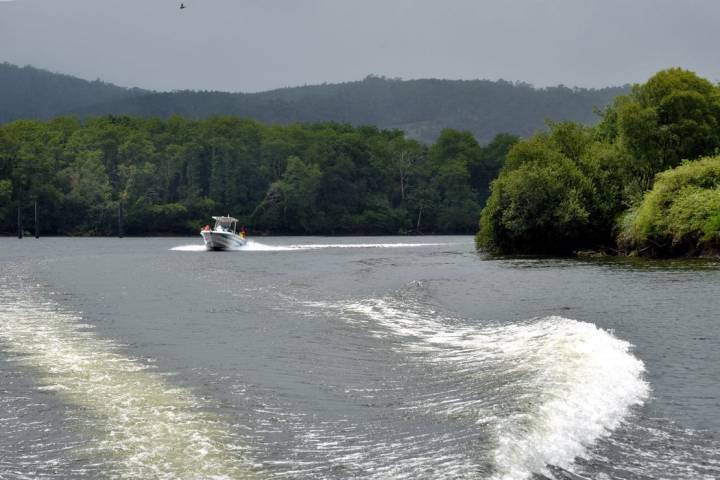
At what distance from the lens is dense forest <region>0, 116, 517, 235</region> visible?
13550 centimetres

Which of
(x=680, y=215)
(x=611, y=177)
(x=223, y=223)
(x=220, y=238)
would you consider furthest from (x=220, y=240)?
(x=680, y=215)

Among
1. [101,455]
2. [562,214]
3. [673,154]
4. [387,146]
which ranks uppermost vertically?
[387,146]

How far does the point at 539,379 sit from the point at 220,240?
214 feet

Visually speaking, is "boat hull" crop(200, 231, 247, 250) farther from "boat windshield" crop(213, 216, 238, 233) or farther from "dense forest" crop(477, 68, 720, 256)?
"dense forest" crop(477, 68, 720, 256)

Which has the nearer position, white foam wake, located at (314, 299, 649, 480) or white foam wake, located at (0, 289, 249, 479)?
white foam wake, located at (0, 289, 249, 479)

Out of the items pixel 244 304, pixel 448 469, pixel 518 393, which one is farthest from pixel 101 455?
pixel 244 304

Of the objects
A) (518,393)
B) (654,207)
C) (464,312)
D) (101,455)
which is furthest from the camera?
(654,207)

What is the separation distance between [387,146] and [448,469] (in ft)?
539

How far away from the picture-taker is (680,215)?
4841 cm

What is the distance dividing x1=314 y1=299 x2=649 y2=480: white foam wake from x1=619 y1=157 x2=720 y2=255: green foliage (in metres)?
29.0

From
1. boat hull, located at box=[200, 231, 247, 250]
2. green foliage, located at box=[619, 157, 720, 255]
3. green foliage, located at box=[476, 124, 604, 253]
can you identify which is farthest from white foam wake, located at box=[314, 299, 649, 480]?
boat hull, located at box=[200, 231, 247, 250]

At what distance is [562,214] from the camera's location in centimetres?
5816

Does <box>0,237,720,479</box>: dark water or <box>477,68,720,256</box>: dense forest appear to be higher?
<box>477,68,720,256</box>: dense forest

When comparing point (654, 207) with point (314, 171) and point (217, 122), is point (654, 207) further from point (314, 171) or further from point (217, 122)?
point (217, 122)
